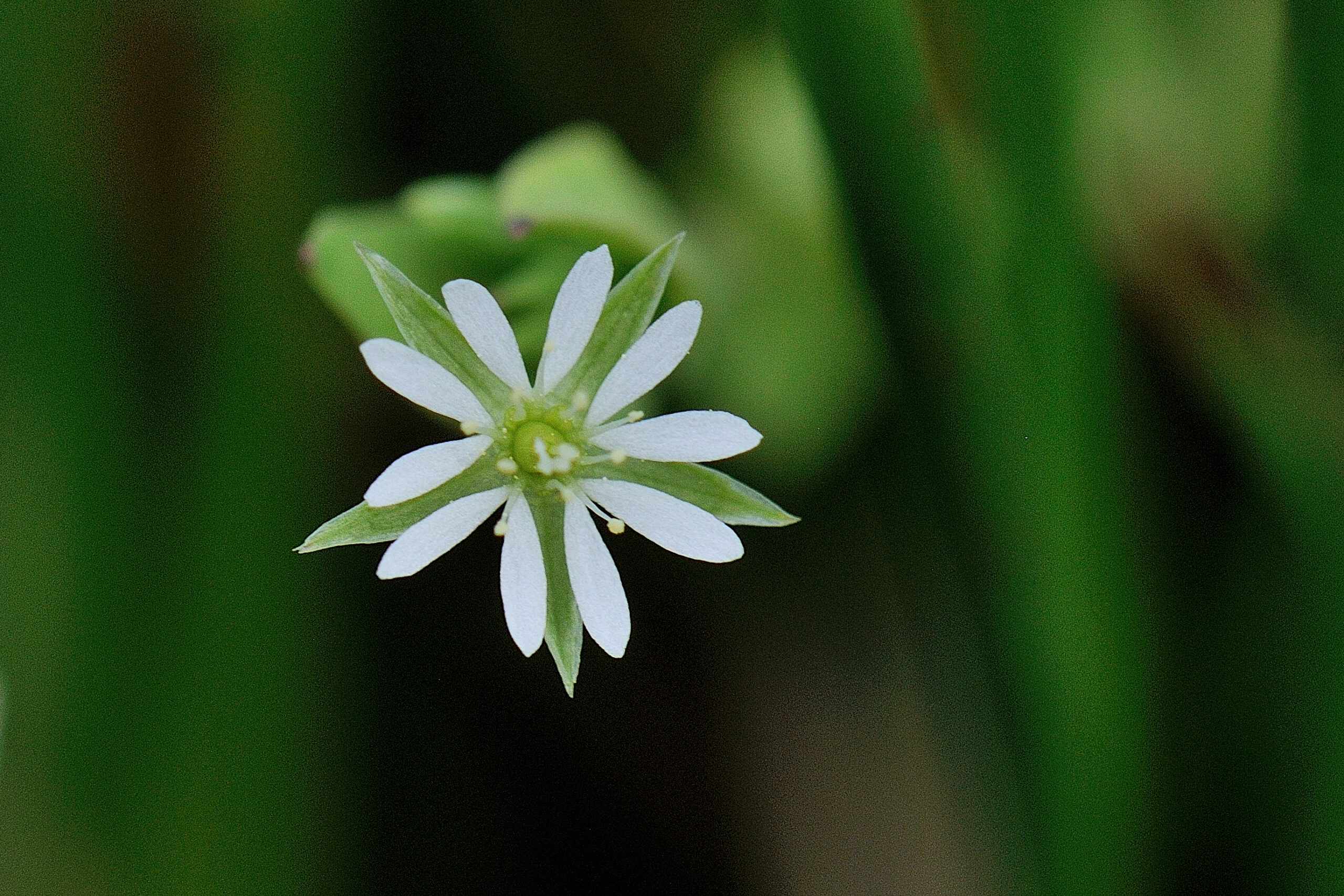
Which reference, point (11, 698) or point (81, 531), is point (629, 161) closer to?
point (81, 531)

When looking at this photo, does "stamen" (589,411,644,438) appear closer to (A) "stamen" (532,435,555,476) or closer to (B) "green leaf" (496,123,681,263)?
(A) "stamen" (532,435,555,476)

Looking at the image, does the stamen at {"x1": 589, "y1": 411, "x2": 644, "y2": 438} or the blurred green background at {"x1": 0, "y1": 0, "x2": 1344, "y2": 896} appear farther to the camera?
the blurred green background at {"x1": 0, "y1": 0, "x2": 1344, "y2": 896}

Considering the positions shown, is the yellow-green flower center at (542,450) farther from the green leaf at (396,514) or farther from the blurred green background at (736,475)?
the blurred green background at (736,475)

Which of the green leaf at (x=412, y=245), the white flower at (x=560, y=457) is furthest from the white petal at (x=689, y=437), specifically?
the green leaf at (x=412, y=245)

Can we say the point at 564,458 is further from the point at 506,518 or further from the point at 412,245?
the point at 412,245

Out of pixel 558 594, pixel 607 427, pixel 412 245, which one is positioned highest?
pixel 412 245

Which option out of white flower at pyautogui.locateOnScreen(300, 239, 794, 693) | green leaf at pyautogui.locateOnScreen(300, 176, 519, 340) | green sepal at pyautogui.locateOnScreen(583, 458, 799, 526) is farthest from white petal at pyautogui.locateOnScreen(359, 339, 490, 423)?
green leaf at pyautogui.locateOnScreen(300, 176, 519, 340)

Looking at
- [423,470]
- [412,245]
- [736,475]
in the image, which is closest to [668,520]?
[423,470]
